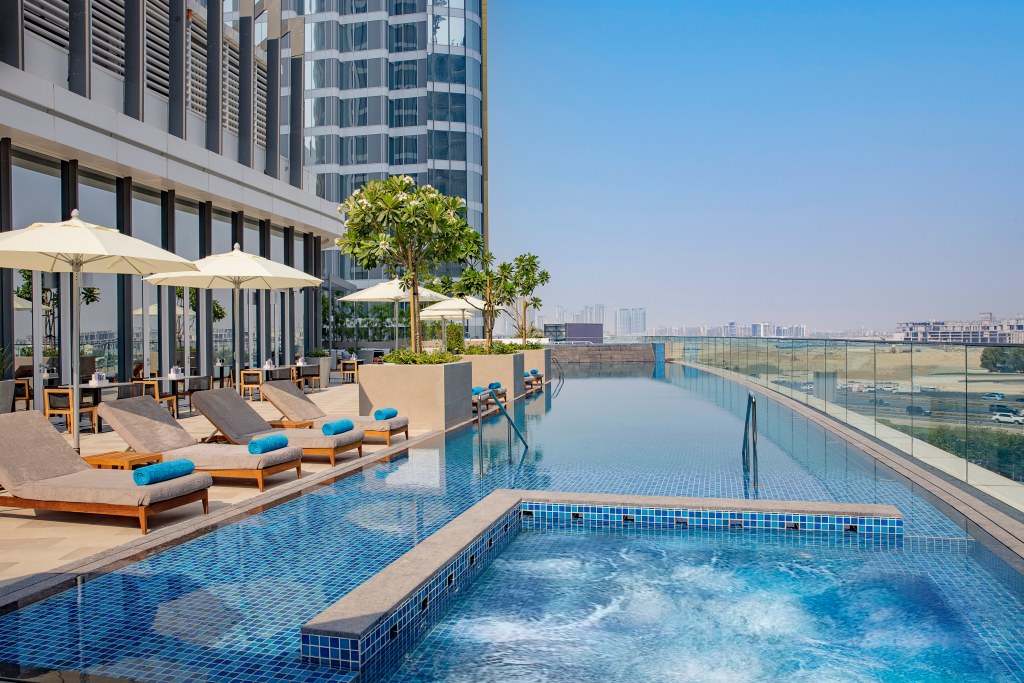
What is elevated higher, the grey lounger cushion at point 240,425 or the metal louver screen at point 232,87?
the metal louver screen at point 232,87

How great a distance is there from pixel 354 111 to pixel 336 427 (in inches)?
1491

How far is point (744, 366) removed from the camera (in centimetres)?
2239

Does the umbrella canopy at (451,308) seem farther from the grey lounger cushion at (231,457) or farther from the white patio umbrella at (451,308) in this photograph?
the grey lounger cushion at (231,457)

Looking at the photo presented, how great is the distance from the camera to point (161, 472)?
5844 millimetres

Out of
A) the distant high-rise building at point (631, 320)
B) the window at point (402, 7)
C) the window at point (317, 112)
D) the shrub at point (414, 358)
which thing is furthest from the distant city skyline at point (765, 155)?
the distant high-rise building at point (631, 320)

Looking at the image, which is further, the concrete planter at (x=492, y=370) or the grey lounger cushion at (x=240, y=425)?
the concrete planter at (x=492, y=370)

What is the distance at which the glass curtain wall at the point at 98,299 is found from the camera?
13477 mm

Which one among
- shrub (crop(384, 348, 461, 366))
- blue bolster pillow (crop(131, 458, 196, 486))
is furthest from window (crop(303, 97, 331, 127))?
blue bolster pillow (crop(131, 458, 196, 486))

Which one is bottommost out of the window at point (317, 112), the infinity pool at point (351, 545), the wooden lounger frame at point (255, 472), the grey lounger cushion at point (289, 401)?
the infinity pool at point (351, 545)

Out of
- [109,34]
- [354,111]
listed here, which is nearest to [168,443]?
[109,34]

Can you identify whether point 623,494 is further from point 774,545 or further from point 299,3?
point 299,3

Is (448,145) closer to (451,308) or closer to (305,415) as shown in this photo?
(451,308)

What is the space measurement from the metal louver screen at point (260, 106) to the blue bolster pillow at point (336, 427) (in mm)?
15032

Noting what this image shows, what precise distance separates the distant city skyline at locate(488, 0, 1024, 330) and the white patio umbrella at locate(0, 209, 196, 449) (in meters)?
19.7
